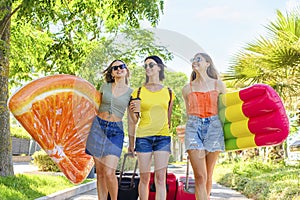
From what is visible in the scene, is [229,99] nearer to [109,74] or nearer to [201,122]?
[201,122]

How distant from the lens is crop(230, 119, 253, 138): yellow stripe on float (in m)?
4.61

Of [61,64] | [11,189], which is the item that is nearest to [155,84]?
[11,189]

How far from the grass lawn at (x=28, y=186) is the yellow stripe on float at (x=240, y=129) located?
13.3 feet

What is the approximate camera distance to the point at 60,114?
189 inches

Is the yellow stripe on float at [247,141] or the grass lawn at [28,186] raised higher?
the yellow stripe on float at [247,141]

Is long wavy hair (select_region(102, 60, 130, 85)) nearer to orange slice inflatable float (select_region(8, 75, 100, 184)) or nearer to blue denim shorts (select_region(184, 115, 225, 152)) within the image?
orange slice inflatable float (select_region(8, 75, 100, 184))

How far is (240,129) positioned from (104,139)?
51.8 inches

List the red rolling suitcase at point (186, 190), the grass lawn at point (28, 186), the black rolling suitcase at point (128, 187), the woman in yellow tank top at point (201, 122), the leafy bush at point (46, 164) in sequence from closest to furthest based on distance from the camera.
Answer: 1. the woman in yellow tank top at point (201, 122)
2. the black rolling suitcase at point (128, 187)
3. the red rolling suitcase at point (186, 190)
4. the grass lawn at point (28, 186)
5. the leafy bush at point (46, 164)

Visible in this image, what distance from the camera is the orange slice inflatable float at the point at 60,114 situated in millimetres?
4660

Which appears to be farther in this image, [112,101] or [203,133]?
[112,101]

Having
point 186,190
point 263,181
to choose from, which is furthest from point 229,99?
point 263,181

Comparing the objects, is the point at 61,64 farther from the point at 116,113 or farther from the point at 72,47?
the point at 116,113

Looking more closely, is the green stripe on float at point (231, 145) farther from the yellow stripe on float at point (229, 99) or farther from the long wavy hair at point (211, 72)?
the long wavy hair at point (211, 72)

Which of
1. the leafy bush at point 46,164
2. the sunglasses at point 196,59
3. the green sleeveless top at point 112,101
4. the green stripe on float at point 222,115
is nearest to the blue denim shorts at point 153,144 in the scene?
the green sleeveless top at point 112,101
